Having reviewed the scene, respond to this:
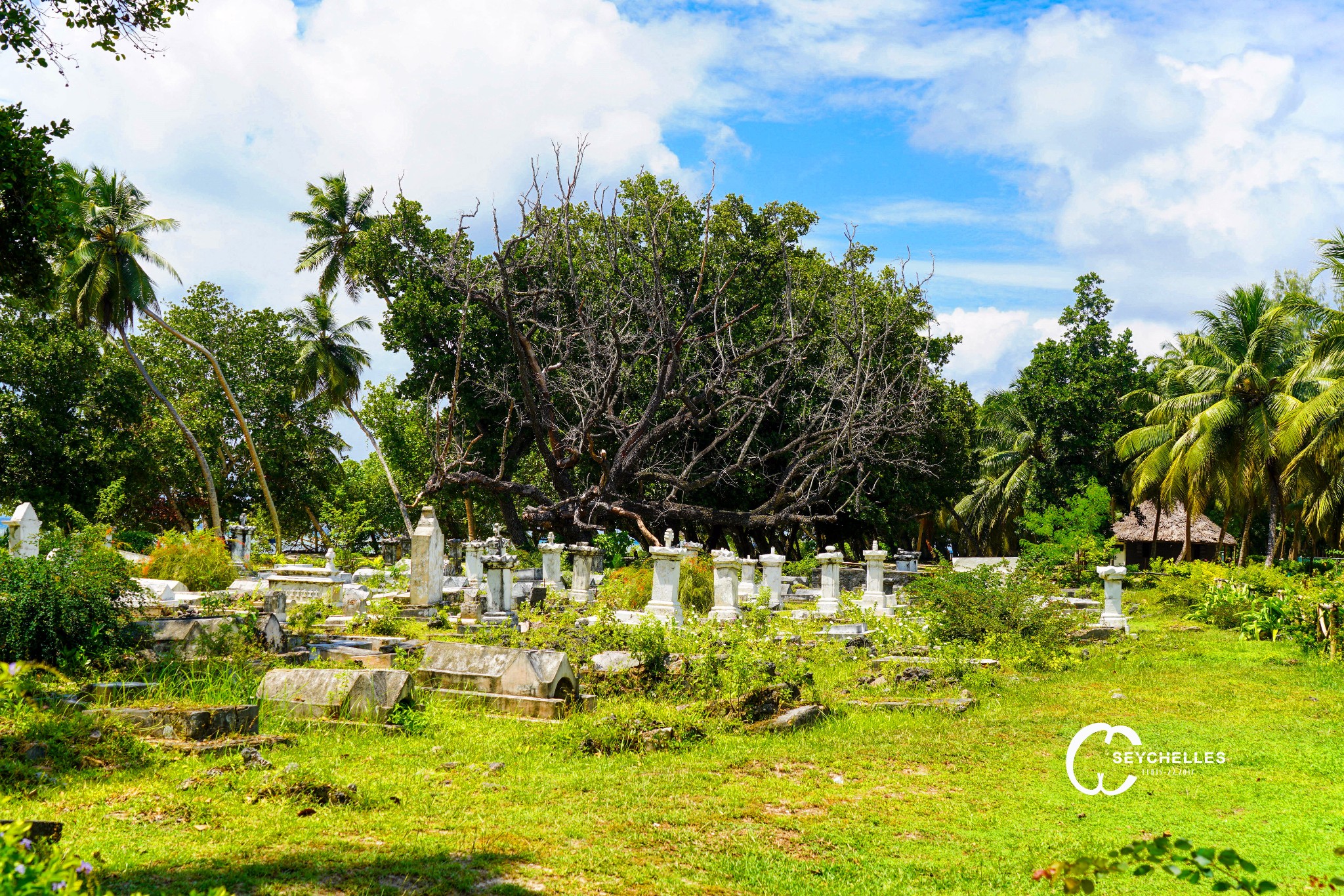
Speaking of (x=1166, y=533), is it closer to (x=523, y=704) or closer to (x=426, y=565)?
(x=426, y=565)

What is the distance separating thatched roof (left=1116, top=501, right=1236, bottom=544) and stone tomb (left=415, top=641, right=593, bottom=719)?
30.3 metres

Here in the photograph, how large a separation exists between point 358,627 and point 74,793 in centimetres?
709

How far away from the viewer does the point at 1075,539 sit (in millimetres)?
24359

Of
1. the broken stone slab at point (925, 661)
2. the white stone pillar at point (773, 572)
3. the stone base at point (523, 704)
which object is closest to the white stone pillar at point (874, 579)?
the white stone pillar at point (773, 572)

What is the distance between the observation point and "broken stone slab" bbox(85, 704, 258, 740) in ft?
20.7

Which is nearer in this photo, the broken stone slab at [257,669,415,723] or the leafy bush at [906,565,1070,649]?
the broken stone slab at [257,669,415,723]

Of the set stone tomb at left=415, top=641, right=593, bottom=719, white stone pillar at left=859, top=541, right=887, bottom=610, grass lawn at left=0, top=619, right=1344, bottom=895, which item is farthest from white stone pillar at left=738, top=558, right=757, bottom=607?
grass lawn at left=0, top=619, right=1344, bottom=895

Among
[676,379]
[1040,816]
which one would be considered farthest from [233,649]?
[676,379]

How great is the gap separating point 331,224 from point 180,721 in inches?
1208

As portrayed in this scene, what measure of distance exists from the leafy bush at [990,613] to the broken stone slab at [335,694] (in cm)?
712

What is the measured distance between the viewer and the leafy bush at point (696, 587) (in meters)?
15.7

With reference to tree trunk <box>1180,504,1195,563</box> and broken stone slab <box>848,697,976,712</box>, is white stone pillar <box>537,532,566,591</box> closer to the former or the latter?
broken stone slab <box>848,697,976,712</box>

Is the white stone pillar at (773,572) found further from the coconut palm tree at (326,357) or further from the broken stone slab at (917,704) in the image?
the coconut palm tree at (326,357)

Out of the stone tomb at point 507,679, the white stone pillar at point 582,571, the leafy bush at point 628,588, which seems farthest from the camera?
the white stone pillar at point 582,571
